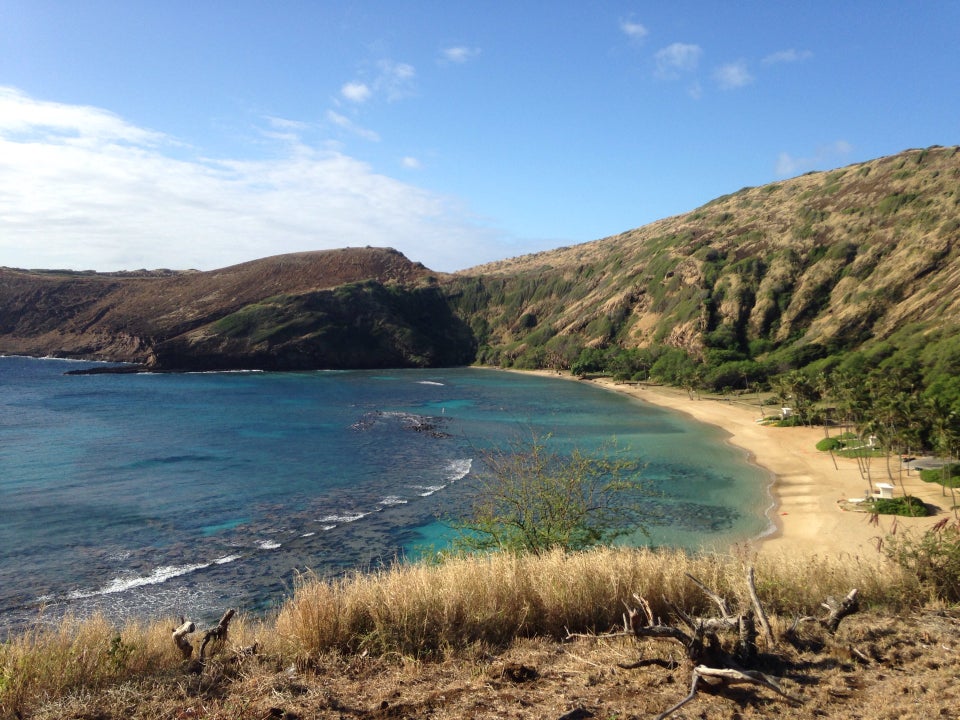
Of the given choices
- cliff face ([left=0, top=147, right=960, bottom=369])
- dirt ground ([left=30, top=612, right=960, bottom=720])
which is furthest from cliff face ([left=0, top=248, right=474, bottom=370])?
dirt ground ([left=30, top=612, right=960, bottom=720])

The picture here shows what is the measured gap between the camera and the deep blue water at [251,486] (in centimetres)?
2391

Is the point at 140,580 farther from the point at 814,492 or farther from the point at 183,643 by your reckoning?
the point at 814,492

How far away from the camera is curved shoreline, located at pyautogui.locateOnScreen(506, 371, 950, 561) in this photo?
27281 mm

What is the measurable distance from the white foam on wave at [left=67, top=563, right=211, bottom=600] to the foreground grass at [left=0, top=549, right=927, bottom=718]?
55.4ft

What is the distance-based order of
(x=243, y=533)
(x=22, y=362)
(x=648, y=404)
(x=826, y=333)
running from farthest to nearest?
(x=22, y=362)
(x=826, y=333)
(x=648, y=404)
(x=243, y=533)

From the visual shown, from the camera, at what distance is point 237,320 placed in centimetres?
14425

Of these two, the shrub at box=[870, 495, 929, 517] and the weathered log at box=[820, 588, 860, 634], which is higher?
the weathered log at box=[820, 588, 860, 634]

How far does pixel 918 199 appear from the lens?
337 ft

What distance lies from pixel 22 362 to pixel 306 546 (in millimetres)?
143064

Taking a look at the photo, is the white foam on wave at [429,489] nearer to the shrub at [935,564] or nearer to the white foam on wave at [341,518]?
the white foam on wave at [341,518]

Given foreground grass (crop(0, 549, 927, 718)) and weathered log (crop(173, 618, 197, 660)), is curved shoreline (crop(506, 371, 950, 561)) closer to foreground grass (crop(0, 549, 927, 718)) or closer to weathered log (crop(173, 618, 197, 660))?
foreground grass (crop(0, 549, 927, 718))

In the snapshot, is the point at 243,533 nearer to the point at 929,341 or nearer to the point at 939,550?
the point at 939,550

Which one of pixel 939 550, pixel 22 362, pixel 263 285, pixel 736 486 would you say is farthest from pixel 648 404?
pixel 22 362

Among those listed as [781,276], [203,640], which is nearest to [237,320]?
[781,276]
